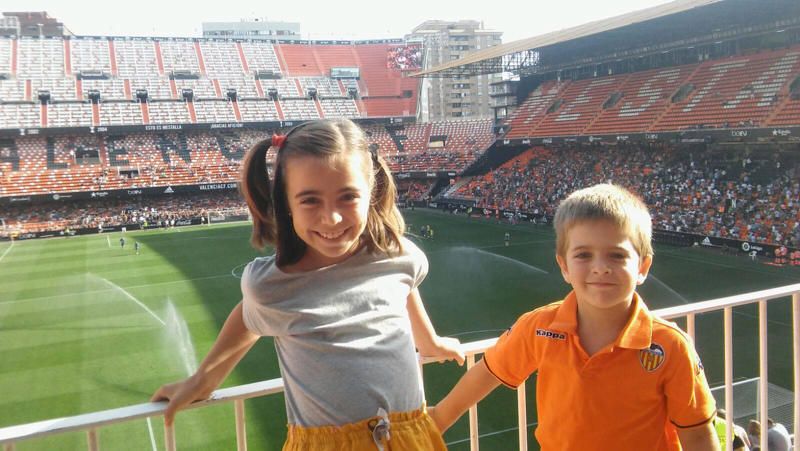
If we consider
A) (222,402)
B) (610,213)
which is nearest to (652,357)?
(610,213)

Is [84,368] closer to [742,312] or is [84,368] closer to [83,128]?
[742,312]

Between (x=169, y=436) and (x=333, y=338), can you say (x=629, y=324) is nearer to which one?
(x=333, y=338)

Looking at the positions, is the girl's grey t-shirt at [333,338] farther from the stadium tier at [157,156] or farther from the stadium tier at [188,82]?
the stadium tier at [188,82]

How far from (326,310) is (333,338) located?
0.29 ft

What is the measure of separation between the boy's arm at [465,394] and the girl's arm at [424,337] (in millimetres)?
116

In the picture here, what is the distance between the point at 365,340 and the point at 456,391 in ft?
1.82

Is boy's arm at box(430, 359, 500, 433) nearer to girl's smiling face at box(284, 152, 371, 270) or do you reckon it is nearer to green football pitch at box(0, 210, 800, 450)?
girl's smiling face at box(284, 152, 371, 270)

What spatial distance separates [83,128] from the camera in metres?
48.1

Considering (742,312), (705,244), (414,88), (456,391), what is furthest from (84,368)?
(414,88)

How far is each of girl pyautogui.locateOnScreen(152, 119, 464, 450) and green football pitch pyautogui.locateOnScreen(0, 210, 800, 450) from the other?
770 cm

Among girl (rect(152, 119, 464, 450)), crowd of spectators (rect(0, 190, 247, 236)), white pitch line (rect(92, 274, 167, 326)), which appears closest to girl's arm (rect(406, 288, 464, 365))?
girl (rect(152, 119, 464, 450))

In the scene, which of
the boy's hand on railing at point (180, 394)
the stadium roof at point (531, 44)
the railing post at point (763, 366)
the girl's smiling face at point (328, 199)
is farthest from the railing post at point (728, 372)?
the stadium roof at point (531, 44)

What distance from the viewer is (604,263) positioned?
211 cm

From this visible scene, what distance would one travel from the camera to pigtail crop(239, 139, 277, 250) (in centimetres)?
211
